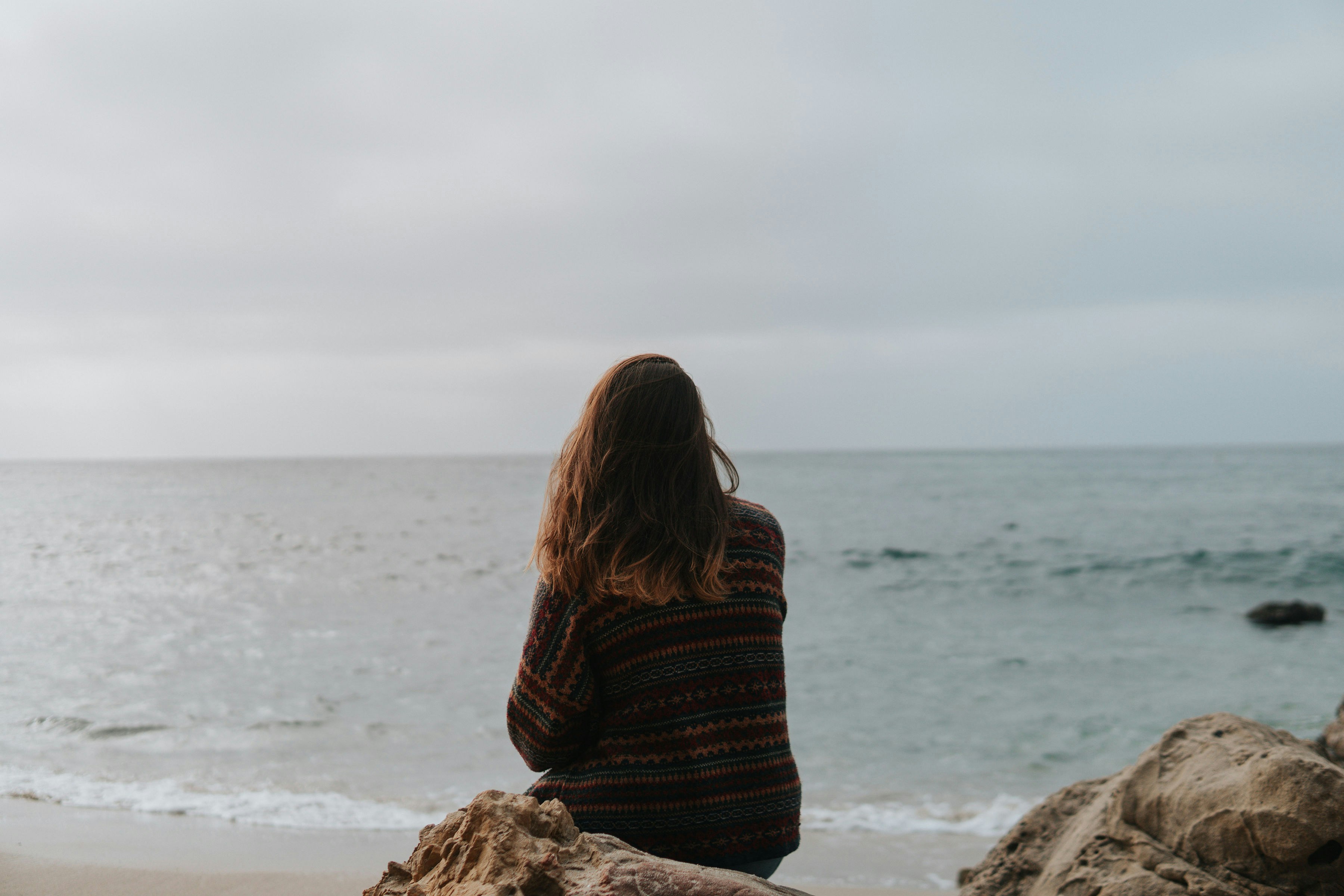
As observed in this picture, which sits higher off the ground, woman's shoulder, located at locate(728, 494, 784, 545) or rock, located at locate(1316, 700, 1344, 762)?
woman's shoulder, located at locate(728, 494, 784, 545)

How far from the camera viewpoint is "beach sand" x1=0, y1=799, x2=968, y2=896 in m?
3.67

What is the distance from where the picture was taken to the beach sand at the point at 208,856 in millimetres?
3674

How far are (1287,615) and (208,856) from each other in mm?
13274

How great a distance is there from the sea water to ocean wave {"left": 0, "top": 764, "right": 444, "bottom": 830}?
2 cm

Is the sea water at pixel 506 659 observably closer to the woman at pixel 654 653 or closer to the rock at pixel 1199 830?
the rock at pixel 1199 830

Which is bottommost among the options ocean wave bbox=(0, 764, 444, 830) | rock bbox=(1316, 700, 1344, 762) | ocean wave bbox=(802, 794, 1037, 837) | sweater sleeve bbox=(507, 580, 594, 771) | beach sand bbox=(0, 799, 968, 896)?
ocean wave bbox=(802, 794, 1037, 837)

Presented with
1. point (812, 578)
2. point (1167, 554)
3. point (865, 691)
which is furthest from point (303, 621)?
point (1167, 554)

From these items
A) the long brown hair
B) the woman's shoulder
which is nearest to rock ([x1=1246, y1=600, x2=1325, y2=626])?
the woman's shoulder

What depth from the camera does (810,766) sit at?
632 centimetres

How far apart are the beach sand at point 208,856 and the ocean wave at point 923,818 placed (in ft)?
0.58

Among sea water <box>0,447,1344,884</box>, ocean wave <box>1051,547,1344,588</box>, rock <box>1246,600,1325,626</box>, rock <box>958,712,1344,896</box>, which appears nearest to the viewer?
rock <box>958,712,1344,896</box>

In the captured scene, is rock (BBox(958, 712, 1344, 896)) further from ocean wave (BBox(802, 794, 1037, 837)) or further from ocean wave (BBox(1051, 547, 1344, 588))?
ocean wave (BBox(1051, 547, 1344, 588))

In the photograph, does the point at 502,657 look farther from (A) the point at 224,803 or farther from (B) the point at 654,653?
(B) the point at 654,653

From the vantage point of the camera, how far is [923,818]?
520 cm
